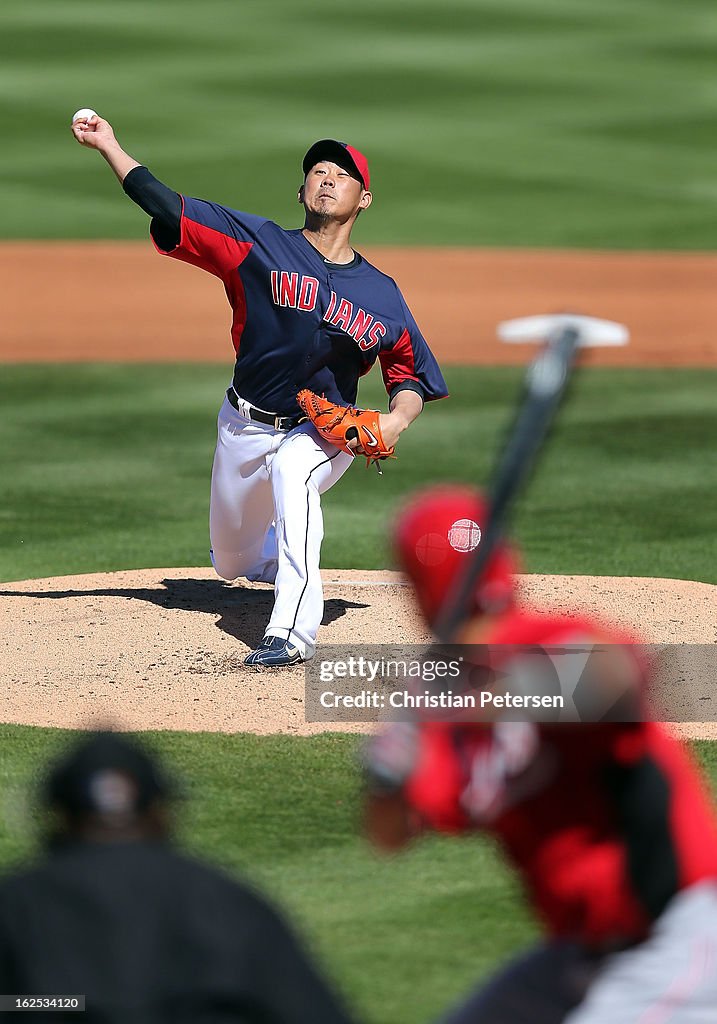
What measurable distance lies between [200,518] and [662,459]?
11.3 ft

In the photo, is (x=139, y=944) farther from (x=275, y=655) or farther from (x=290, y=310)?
(x=290, y=310)

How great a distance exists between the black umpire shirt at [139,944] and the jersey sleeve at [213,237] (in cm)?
494

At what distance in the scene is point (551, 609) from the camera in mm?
8164

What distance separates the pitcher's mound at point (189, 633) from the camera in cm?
690

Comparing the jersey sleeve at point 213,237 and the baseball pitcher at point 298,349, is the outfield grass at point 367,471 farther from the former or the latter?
the jersey sleeve at point 213,237

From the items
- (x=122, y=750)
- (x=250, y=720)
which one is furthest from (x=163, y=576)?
(x=122, y=750)

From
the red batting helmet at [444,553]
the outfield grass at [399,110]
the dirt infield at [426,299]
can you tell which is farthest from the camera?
the outfield grass at [399,110]

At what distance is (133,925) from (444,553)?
1104 mm

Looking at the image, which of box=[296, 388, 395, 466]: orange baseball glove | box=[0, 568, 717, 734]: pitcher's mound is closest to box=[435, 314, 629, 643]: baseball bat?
box=[0, 568, 717, 734]: pitcher's mound

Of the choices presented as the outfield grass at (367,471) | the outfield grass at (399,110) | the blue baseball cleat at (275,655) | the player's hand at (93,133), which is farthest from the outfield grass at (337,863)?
the outfield grass at (399,110)

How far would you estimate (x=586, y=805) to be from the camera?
10.2 feet

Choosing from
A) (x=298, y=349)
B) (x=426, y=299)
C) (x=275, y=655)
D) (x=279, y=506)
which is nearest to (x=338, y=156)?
(x=298, y=349)

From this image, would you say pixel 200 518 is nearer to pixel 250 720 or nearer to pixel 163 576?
pixel 163 576

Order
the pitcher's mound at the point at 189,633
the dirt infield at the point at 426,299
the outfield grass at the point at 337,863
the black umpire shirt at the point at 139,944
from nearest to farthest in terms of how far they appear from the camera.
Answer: the black umpire shirt at the point at 139,944
the outfield grass at the point at 337,863
the pitcher's mound at the point at 189,633
the dirt infield at the point at 426,299
